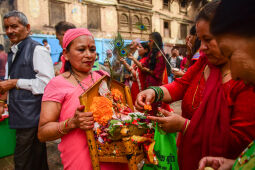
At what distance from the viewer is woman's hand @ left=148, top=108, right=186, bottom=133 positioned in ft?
4.26

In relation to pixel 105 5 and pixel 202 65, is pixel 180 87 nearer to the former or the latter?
pixel 202 65

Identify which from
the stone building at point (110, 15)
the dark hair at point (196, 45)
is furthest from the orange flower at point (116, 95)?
the stone building at point (110, 15)

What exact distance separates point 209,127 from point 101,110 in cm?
81

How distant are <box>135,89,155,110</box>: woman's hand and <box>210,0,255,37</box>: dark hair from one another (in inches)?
37.2

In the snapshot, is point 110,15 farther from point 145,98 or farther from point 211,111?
point 211,111

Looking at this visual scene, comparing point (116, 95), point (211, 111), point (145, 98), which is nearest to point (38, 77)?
point (116, 95)

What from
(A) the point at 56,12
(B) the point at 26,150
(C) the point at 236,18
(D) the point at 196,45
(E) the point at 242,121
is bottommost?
(B) the point at 26,150

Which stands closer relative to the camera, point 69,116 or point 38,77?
point 69,116

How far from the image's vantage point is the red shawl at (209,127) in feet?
3.76

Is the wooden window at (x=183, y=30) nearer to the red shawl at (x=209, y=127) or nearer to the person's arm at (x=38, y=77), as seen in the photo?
the person's arm at (x=38, y=77)

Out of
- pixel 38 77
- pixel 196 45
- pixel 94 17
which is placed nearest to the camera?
pixel 38 77

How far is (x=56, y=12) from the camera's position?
10.9 metres

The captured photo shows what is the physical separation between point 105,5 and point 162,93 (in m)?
13.2

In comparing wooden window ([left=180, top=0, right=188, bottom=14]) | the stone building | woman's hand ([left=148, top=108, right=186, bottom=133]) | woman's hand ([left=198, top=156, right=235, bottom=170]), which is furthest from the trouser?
wooden window ([left=180, top=0, right=188, bottom=14])
